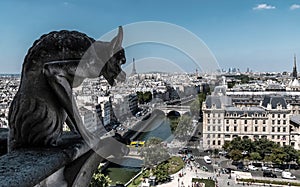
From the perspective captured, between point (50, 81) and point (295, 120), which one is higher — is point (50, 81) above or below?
above

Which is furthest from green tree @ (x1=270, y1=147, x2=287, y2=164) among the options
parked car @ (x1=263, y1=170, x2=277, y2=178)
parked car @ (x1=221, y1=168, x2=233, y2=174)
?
parked car @ (x1=221, y1=168, x2=233, y2=174)

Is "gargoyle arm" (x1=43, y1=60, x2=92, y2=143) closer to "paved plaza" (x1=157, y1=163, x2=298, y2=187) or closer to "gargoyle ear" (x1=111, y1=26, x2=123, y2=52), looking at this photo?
"gargoyle ear" (x1=111, y1=26, x2=123, y2=52)

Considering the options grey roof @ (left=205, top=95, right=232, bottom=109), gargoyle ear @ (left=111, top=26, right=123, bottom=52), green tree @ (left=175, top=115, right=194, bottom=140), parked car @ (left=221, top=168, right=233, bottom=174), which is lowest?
parked car @ (left=221, top=168, right=233, bottom=174)

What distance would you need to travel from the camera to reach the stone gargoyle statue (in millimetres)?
1761

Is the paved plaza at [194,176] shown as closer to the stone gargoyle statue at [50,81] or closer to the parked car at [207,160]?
the parked car at [207,160]

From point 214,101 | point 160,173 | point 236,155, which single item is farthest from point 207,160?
point 214,101

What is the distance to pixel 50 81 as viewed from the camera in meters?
1.77

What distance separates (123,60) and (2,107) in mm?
26417

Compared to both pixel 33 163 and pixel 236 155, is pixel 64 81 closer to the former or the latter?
pixel 33 163

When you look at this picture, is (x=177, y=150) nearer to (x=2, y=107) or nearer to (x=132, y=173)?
(x=132, y=173)

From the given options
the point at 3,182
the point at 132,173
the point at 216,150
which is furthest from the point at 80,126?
the point at 216,150

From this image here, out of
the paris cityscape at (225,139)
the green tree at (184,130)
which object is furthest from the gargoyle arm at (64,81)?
the paris cityscape at (225,139)

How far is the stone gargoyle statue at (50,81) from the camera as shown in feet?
5.78

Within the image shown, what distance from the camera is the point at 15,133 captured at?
180 cm
